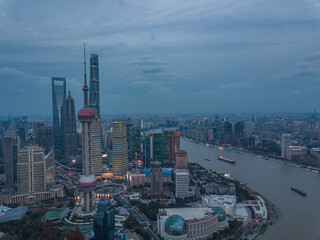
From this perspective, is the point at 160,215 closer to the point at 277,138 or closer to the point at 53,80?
the point at 53,80

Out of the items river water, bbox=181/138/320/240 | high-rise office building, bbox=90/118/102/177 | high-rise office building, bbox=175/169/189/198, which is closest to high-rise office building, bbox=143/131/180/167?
river water, bbox=181/138/320/240

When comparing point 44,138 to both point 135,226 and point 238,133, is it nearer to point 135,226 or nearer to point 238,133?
point 135,226

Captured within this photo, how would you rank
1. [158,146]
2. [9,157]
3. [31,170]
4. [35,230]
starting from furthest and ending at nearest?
[158,146] → [9,157] → [31,170] → [35,230]

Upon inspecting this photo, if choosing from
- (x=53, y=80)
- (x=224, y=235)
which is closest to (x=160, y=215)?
(x=224, y=235)

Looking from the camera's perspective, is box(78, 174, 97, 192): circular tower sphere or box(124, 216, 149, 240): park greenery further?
box(78, 174, 97, 192): circular tower sphere

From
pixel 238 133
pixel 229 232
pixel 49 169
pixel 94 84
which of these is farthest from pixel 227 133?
pixel 229 232

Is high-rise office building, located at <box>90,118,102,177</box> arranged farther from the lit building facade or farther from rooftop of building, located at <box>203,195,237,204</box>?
the lit building facade

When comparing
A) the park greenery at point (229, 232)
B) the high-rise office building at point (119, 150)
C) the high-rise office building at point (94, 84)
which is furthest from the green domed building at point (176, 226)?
the high-rise office building at point (94, 84)
